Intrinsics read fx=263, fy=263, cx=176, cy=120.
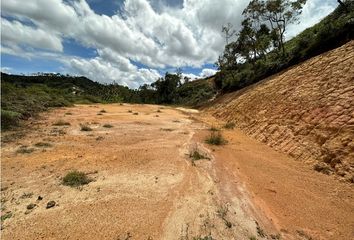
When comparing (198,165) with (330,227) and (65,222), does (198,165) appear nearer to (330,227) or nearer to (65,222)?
(330,227)

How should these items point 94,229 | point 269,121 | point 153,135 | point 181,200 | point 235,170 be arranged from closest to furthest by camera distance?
1. point 94,229
2. point 181,200
3. point 235,170
4. point 153,135
5. point 269,121

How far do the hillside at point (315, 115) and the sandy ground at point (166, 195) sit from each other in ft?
2.06

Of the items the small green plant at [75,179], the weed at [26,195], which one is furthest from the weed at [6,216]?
the small green plant at [75,179]

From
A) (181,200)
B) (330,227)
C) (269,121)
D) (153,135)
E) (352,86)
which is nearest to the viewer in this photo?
(330,227)

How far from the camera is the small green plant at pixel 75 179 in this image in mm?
6129

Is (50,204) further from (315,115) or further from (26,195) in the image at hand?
(315,115)

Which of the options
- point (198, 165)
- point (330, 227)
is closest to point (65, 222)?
point (198, 165)

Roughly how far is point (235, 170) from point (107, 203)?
4120 millimetres

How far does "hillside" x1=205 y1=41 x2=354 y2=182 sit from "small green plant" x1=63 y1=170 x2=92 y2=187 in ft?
21.6

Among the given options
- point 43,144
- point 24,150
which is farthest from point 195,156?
point 24,150

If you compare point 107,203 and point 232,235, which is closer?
point 232,235

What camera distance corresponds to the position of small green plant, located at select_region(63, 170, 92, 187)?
20.1ft

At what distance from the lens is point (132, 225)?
15.3 ft

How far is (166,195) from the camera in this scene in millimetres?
5855
